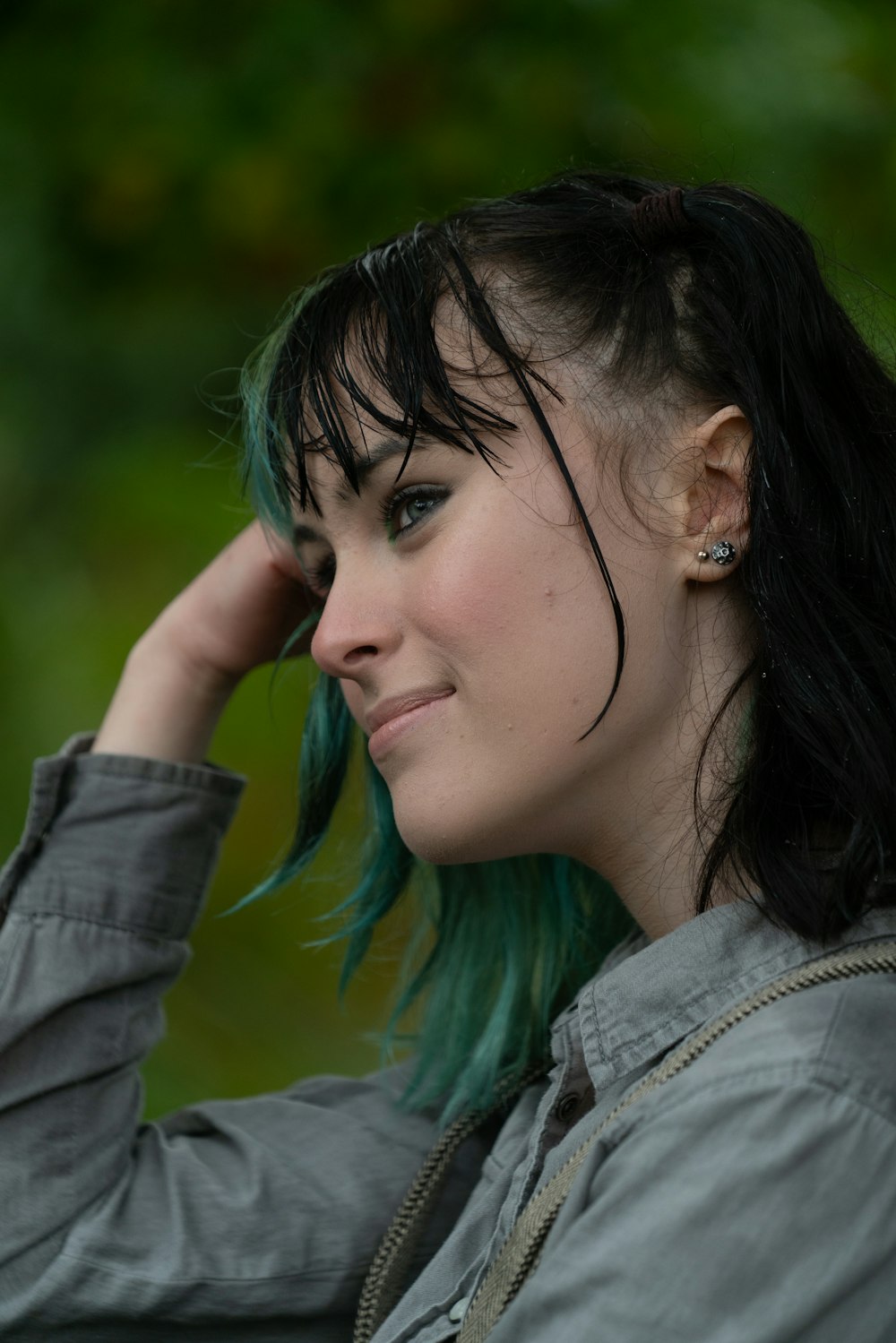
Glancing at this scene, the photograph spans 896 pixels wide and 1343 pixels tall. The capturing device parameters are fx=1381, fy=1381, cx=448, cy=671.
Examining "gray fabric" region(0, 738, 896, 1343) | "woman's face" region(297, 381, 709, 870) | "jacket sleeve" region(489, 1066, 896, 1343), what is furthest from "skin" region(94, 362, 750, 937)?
"jacket sleeve" region(489, 1066, 896, 1343)

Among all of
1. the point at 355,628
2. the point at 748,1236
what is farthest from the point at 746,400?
the point at 748,1236

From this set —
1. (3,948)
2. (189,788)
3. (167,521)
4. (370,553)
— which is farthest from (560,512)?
(167,521)

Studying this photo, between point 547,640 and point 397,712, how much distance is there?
21cm

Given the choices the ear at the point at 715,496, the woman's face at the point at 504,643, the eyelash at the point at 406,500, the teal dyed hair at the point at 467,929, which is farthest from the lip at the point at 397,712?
the teal dyed hair at the point at 467,929

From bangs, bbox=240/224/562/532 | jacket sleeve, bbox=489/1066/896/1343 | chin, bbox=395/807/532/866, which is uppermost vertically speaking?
bangs, bbox=240/224/562/532

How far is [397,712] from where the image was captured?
1.63 meters

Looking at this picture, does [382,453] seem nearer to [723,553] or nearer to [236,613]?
[723,553]

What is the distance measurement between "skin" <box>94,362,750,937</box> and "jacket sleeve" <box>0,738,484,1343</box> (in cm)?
52

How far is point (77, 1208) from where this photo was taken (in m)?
1.82

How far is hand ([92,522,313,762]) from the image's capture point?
212 cm

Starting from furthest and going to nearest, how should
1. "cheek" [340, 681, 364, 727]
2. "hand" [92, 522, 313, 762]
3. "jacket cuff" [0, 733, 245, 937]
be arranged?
"hand" [92, 522, 313, 762] → "jacket cuff" [0, 733, 245, 937] → "cheek" [340, 681, 364, 727]

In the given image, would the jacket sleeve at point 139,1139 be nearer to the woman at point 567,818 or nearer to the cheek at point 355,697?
the woman at point 567,818

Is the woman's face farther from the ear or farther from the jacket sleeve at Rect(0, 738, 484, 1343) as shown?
the jacket sleeve at Rect(0, 738, 484, 1343)

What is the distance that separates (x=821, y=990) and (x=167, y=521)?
8.01 ft
